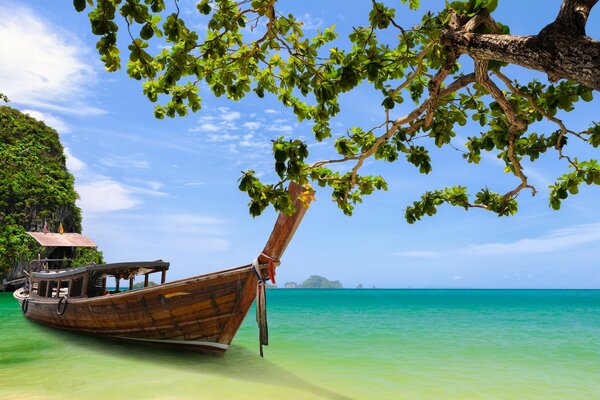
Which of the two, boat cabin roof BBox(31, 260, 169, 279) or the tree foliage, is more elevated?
the tree foliage

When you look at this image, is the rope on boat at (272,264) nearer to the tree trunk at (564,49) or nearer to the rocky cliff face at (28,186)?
the tree trunk at (564,49)

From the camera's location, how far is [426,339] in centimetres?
1588

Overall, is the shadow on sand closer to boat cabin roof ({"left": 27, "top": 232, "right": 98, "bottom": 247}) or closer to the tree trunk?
the tree trunk

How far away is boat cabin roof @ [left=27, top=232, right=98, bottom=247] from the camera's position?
20594 mm

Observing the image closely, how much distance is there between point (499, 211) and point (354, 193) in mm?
1804

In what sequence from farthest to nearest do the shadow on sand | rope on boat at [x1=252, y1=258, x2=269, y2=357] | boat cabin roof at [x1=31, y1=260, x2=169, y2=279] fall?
boat cabin roof at [x1=31, y1=260, x2=169, y2=279]
the shadow on sand
rope on boat at [x1=252, y1=258, x2=269, y2=357]

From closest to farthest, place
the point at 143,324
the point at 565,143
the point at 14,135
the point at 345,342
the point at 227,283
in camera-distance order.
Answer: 1. the point at 565,143
2. the point at 227,283
3. the point at 143,324
4. the point at 345,342
5. the point at 14,135

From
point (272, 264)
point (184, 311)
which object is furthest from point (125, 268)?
point (272, 264)

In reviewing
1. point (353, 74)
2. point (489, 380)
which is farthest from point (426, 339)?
point (353, 74)

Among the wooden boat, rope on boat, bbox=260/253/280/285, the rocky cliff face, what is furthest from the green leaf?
the rocky cliff face

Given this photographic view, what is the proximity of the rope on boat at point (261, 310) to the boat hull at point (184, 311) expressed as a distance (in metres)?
0.37

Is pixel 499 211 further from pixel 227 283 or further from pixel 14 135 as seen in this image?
pixel 14 135

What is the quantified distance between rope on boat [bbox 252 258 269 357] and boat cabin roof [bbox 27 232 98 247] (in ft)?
50.9

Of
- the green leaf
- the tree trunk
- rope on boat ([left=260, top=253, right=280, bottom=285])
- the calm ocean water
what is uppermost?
the green leaf
